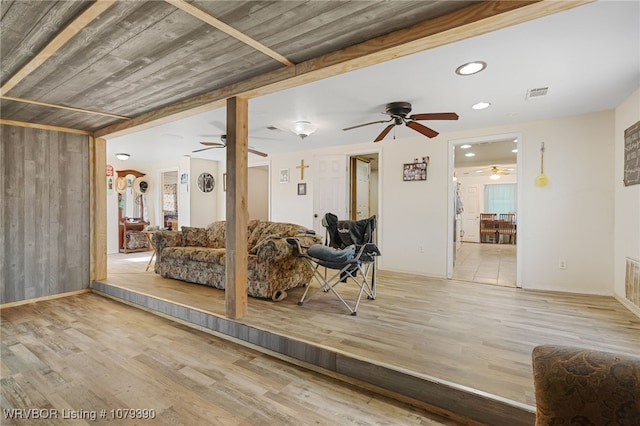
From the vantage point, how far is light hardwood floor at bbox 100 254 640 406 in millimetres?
Answer: 1963

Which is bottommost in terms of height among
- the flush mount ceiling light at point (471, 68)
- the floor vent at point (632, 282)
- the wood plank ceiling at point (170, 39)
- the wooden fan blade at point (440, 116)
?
the floor vent at point (632, 282)

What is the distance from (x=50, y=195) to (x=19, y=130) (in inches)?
31.5

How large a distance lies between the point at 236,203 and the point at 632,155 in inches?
155

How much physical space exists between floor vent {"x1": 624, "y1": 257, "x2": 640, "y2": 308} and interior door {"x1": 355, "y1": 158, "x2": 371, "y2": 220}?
4063 mm

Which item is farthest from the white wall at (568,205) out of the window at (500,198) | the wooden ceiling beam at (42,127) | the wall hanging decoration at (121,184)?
the wall hanging decoration at (121,184)

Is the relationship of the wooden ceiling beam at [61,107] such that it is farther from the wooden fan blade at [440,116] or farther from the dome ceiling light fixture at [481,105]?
the dome ceiling light fixture at [481,105]

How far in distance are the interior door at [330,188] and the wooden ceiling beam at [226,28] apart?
3525 millimetres

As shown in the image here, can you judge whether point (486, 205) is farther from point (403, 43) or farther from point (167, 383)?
point (167, 383)

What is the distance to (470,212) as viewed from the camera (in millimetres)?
10219

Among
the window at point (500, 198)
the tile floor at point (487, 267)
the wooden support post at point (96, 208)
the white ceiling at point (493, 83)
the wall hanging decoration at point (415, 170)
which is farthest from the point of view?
the window at point (500, 198)

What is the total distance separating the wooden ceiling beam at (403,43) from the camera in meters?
1.46

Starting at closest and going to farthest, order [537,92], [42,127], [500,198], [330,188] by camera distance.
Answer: [537,92] → [42,127] → [330,188] → [500,198]

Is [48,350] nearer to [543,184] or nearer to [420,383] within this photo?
[420,383]

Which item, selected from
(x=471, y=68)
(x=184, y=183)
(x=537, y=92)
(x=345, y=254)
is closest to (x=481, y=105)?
(x=537, y=92)
